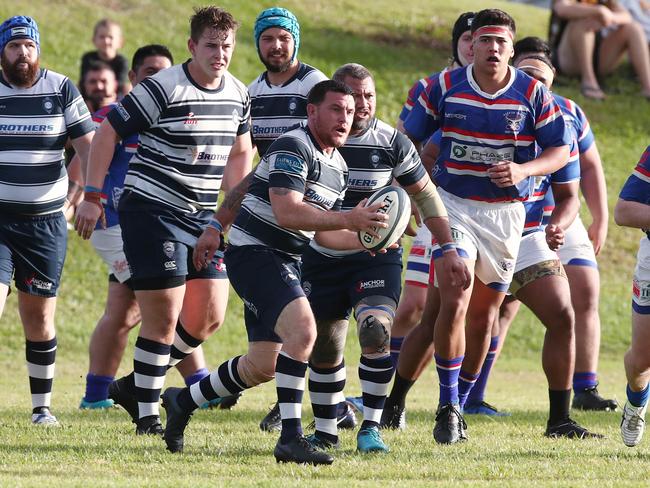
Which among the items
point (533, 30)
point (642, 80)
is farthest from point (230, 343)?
point (533, 30)

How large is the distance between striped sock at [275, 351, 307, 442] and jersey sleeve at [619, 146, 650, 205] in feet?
6.58

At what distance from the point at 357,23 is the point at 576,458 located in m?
16.6

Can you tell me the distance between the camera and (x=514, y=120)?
282 inches

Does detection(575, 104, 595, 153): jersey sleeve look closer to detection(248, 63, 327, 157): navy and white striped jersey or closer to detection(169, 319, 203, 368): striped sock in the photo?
detection(248, 63, 327, 157): navy and white striped jersey

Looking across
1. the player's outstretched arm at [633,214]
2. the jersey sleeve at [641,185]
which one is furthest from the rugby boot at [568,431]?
the jersey sleeve at [641,185]

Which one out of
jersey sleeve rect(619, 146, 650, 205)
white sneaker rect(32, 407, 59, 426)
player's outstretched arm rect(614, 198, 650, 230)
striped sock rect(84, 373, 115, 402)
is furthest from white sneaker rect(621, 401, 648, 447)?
striped sock rect(84, 373, 115, 402)

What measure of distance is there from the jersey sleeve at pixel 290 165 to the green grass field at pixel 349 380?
4.59ft

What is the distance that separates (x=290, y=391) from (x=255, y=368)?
40cm

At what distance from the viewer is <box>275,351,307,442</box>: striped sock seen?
612 centimetres

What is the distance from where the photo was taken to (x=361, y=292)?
6.96 meters

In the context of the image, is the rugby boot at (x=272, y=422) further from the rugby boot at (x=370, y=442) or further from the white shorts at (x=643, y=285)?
the white shorts at (x=643, y=285)

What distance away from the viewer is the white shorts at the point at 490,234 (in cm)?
723

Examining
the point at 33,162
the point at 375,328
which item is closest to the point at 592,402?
the point at 375,328

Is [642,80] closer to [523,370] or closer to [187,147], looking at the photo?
[523,370]
